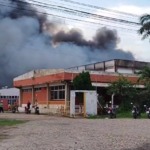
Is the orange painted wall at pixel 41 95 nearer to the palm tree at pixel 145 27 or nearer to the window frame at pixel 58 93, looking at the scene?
the window frame at pixel 58 93

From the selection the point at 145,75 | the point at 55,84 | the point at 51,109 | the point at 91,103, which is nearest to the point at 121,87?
the point at 145,75

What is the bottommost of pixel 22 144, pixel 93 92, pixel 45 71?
pixel 22 144

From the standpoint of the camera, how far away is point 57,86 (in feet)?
123

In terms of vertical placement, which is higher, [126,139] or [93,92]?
[93,92]

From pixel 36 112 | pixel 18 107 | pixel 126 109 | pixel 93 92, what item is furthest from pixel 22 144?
pixel 18 107

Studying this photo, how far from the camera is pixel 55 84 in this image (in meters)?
37.3

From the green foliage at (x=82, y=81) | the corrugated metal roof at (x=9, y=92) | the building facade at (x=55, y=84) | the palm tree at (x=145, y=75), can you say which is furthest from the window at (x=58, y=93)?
the corrugated metal roof at (x=9, y=92)

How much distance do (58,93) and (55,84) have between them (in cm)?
105

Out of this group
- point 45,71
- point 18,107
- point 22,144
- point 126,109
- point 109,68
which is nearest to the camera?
point 22,144

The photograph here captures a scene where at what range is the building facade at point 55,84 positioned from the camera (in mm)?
34812

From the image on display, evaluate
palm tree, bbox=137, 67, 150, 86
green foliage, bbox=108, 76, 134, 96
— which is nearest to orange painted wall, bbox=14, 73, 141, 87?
green foliage, bbox=108, 76, 134, 96

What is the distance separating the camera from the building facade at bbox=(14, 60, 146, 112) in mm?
34812

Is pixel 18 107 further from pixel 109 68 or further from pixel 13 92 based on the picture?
pixel 13 92

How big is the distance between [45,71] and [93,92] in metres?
9.48
